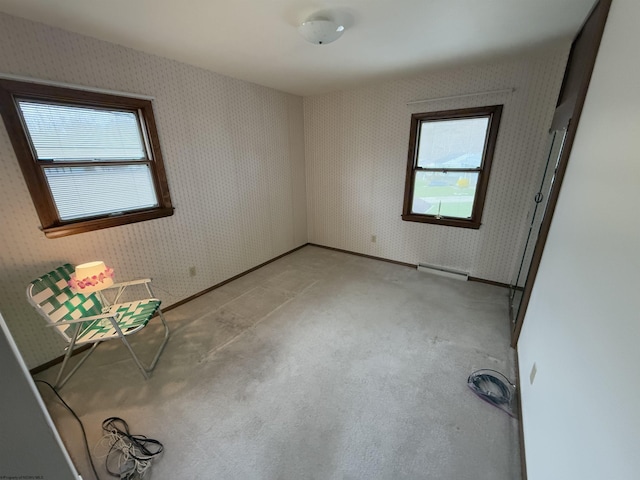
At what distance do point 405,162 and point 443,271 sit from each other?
150 cm

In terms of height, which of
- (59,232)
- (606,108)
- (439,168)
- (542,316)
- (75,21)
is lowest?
(542,316)

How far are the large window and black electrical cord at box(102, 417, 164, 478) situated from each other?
55.0 inches

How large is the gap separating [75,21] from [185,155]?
3.63 feet

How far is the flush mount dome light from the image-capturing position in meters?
1.64

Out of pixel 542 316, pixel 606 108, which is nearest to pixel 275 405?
pixel 542 316

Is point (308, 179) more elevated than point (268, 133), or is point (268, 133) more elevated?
point (268, 133)

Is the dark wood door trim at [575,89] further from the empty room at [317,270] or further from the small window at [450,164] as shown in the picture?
the small window at [450,164]

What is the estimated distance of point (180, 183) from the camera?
2.59m

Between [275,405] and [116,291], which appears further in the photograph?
[116,291]

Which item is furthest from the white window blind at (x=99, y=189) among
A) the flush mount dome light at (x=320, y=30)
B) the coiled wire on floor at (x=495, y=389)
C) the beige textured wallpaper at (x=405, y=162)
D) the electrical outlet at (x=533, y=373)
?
the electrical outlet at (x=533, y=373)

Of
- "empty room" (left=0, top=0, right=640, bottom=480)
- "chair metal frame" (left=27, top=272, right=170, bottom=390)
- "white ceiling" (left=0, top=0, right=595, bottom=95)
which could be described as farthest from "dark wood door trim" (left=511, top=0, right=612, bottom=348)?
"chair metal frame" (left=27, top=272, right=170, bottom=390)

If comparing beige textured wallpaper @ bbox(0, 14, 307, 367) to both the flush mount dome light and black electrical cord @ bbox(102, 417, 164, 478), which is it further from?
the flush mount dome light

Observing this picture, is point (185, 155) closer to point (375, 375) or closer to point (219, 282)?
point (219, 282)

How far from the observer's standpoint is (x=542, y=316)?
4.89ft
